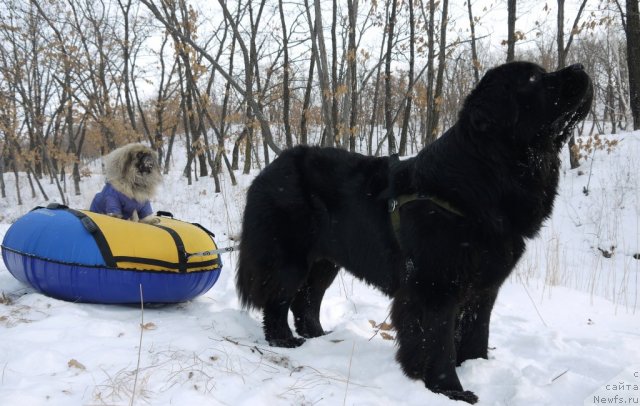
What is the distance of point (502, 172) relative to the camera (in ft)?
7.41

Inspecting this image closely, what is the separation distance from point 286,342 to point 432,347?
1071 millimetres

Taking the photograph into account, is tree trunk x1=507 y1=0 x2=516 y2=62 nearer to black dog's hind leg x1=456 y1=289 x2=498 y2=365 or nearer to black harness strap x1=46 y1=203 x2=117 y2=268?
black dog's hind leg x1=456 y1=289 x2=498 y2=365

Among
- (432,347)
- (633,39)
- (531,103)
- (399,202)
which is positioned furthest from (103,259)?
(633,39)

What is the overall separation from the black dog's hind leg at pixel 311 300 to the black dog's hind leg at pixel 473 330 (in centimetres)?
106

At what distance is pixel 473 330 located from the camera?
8.71ft

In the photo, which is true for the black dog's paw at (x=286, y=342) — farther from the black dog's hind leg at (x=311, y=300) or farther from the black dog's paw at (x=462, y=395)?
the black dog's paw at (x=462, y=395)

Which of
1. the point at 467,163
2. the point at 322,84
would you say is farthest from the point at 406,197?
the point at 322,84

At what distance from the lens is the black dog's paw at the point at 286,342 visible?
2.98 meters

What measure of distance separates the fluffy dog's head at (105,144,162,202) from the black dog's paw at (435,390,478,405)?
3608 mm

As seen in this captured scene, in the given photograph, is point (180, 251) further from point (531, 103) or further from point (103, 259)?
point (531, 103)

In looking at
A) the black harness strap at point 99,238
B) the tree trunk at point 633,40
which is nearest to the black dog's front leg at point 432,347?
the black harness strap at point 99,238

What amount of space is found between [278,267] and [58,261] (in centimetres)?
172

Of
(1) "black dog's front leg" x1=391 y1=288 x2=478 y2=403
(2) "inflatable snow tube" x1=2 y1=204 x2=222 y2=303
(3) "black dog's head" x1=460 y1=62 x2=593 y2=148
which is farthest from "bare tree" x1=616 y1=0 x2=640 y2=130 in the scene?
(2) "inflatable snow tube" x1=2 y1=204 x2=222 y2=303

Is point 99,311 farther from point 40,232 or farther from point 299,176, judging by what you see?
point 299,176
